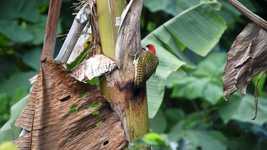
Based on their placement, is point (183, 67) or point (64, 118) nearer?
point (64, 118)

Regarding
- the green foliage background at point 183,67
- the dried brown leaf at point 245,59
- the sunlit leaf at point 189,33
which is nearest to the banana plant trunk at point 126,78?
the dried brown leaf at point 245,59

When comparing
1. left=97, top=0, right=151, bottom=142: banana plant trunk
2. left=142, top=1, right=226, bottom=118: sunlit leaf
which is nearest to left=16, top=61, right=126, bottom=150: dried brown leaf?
left=97, top=0, right=151, bottom=142: banana plant trunk

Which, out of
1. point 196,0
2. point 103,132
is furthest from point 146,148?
point 196,0

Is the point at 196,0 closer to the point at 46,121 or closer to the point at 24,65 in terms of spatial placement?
the point at 24,65

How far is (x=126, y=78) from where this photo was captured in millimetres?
1597

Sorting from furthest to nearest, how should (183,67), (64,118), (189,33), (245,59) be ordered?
(183,67) < (189,33) < (245,59) < (64,118)

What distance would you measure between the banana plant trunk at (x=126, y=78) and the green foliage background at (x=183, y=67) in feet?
1.71

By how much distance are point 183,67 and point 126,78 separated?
99 cm

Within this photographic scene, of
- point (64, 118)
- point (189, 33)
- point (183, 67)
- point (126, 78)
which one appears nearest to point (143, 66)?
point (126, 78)

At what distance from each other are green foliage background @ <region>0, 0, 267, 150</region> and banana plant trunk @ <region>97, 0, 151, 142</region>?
1.71ft

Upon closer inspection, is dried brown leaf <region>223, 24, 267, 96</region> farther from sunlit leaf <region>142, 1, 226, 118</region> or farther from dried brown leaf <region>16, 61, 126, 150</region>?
sunlit leaf <region>142, 1, 226, 118</region>

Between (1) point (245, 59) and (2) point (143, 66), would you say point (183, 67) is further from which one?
(2) point (143, 66)

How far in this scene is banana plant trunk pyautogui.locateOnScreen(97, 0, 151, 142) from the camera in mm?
1597

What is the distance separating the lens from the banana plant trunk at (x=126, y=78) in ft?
5.24
